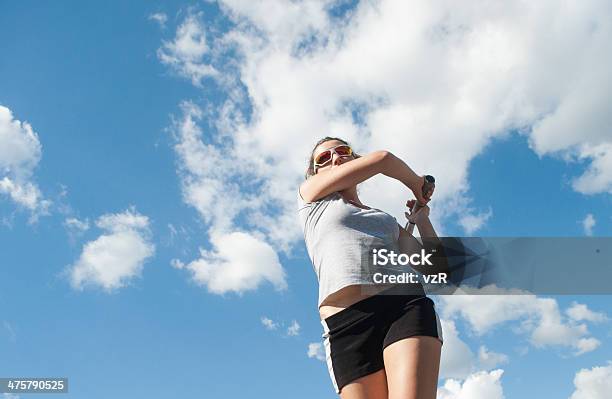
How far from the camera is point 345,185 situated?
4.18m

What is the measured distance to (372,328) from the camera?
149 inches

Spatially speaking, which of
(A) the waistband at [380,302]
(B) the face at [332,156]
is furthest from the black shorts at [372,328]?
(B) the face at [332,156]

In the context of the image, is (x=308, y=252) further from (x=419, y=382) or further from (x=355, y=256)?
(x=419, y=382)

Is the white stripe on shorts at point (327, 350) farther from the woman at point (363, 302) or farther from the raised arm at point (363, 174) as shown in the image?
the raised arm at point (363, 174)

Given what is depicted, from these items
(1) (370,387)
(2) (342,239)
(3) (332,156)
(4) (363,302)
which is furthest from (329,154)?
(1) (370,387)

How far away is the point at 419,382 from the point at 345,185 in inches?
62.0

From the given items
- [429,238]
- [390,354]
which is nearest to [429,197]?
[429,238]

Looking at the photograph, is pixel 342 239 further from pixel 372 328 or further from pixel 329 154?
pixel 329 154

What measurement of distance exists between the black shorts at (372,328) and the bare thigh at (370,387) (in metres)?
0.03

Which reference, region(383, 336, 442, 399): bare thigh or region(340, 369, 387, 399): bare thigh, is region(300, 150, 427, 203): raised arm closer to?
region(383, 336, 442, 399): bare thigh

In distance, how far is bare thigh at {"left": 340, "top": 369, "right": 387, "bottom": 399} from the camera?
12.0 ft

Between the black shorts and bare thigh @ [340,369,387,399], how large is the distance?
35 mm

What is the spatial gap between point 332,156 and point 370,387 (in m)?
2.07

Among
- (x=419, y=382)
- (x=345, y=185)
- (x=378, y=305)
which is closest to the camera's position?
(x=419, y=382)
